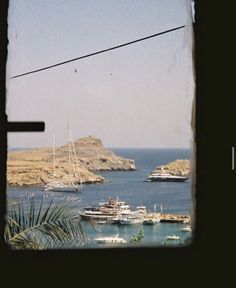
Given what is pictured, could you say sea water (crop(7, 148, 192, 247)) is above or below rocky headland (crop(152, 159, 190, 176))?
below

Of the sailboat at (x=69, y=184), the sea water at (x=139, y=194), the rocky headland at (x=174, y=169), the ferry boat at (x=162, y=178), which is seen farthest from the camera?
the ferry boat at (x=162, y=178)

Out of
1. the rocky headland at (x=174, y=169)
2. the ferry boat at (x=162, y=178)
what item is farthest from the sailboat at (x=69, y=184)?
the rocky headland at (x=174, y=169)

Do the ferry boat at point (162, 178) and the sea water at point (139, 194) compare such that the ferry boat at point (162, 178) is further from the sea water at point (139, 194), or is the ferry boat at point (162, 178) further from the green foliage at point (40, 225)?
the green foliage at point (40, 225)

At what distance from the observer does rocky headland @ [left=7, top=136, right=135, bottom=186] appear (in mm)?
33969

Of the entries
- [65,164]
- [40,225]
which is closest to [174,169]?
[65,164]

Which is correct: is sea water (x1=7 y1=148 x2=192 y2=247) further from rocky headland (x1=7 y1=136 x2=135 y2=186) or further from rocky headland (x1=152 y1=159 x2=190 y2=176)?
rocky headland (x1=152 y1=159 x2=190 y2=176)

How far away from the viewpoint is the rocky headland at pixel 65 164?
111ft

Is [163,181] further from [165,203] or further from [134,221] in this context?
[134,221]

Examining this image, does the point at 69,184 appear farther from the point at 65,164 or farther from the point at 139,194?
the point at 139,194

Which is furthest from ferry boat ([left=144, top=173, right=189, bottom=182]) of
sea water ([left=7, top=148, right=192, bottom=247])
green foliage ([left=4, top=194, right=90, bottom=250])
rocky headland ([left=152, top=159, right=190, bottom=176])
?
green foliage ([left=4, top=194, right=90, bottom=250])

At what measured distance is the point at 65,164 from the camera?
4016cm

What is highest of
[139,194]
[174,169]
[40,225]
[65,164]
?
[40,225]
